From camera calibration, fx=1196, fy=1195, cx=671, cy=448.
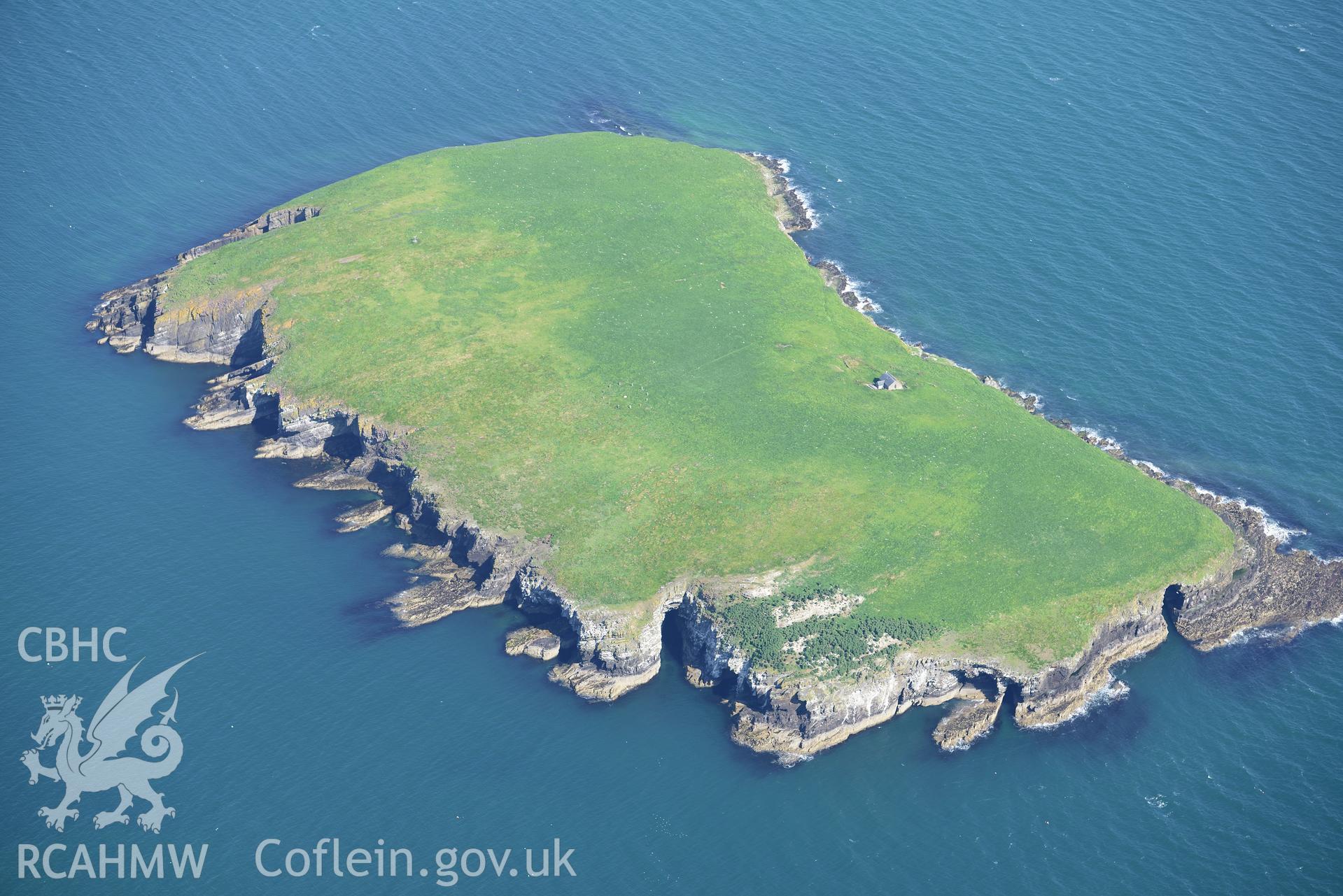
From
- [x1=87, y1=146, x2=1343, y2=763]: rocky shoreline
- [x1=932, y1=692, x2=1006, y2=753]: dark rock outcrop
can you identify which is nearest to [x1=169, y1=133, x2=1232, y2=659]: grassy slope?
[x1=87, y1=146, x2=1343, y2=763]: rocky shoreline

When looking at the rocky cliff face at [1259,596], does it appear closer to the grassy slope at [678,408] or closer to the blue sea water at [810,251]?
the blue sea water at [810,251]

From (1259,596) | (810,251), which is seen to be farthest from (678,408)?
(1259,596)

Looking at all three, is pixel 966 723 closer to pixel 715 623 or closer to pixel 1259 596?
pixel 715 623

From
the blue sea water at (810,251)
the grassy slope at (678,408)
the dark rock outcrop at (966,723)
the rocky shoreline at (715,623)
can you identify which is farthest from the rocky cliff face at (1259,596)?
the dark rock outcrop at (966,723)

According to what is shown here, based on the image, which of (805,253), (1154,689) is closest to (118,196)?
(805,253)

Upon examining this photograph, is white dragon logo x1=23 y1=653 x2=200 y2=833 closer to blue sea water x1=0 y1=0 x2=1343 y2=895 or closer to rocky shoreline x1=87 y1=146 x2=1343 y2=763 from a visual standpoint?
blue sea water x1=0 y1=0 x2=1343 y2=895

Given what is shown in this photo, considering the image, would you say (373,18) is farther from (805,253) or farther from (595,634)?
(595,634)
